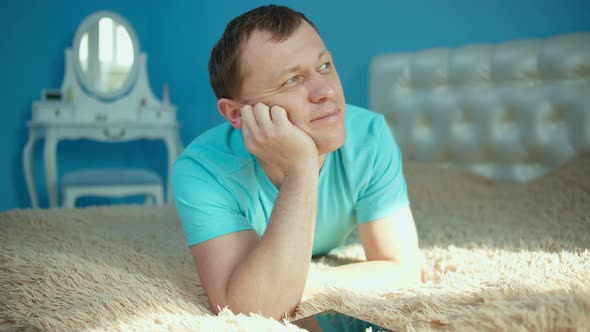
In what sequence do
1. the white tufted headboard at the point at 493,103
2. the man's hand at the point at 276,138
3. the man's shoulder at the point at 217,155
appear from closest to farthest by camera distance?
the man's hand at the point at 276,138, the man's shoulder at the point at 217,155, the white tufted headboard at the point at 493,103

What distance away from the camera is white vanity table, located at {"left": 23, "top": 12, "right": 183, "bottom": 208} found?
3025 mm

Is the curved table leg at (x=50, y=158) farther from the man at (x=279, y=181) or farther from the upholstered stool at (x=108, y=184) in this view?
the man at (x=279, y=181)

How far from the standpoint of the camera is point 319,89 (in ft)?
3.43

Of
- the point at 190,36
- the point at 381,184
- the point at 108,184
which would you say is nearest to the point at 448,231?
the point at 381,184

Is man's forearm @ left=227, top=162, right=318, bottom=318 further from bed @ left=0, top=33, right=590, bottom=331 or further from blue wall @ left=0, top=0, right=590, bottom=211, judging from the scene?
blue wall @ left=0, top=0, right=590, bottom=211

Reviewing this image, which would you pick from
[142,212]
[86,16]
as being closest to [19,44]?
[86,16]

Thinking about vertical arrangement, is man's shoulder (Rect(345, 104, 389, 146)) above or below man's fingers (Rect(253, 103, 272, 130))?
below

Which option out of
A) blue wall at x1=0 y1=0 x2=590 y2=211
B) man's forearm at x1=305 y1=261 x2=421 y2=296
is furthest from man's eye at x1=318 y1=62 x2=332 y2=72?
blue wall at x1=0 y1=0 x2=590 y2=211

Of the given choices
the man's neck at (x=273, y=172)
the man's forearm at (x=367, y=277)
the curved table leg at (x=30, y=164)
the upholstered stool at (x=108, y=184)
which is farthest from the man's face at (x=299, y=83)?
the curved table leg at (x=30, y=164)

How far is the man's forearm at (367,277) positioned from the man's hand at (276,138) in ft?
0.77

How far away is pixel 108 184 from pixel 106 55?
0.89 metres

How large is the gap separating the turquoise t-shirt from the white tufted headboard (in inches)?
51.4

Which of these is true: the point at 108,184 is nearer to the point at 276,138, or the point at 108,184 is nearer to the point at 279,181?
the point at 279,181

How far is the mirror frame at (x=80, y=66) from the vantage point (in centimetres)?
328
